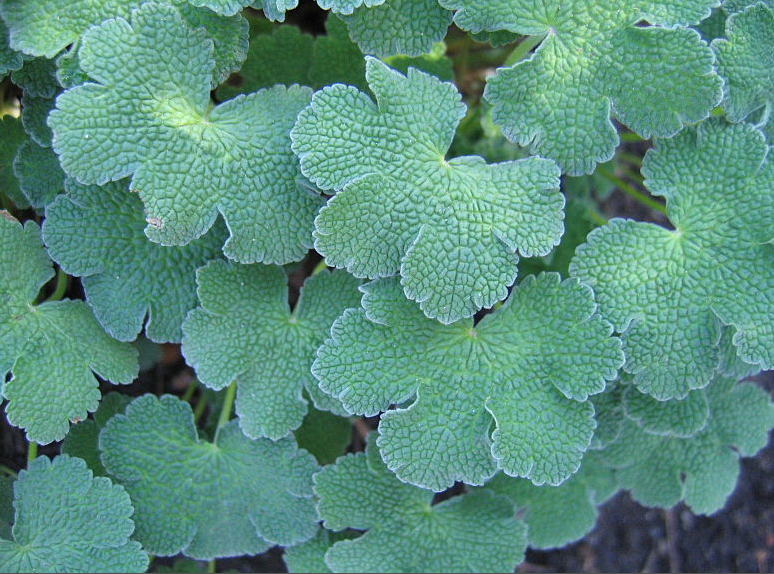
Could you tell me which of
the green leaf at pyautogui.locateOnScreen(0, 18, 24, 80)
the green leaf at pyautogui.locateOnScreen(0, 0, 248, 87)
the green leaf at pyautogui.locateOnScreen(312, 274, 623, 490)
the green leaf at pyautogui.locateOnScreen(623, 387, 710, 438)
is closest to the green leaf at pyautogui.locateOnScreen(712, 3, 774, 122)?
the green leaf at pyautogui.locateOnScreen(312, 274, 623, 490)

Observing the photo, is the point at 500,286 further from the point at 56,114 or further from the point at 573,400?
the point at 56,114

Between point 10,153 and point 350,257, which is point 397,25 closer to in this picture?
point 350,257

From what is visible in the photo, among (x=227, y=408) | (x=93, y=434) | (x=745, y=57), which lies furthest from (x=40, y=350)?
(x=745, y=57)

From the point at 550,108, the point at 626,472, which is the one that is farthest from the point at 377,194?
the point at 626,472

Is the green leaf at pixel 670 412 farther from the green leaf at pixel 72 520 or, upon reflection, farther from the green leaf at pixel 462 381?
the green leaf at pixel 72 520

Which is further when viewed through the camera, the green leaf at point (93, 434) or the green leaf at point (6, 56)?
the green leaf at point (93, 434)

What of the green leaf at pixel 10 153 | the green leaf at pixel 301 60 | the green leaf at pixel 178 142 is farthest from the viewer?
the green leaf at pixel 301 60

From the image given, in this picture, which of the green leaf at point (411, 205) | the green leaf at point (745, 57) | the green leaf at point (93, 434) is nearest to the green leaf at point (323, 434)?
the green leaf at point (93, 434)
